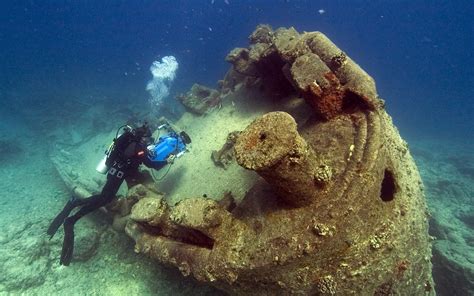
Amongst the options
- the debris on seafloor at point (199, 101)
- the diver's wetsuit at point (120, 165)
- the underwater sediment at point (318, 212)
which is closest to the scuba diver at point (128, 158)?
the diver's wetsuit at point (120, 165)

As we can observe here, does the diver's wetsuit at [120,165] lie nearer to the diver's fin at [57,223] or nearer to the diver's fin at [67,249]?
the diver's fin at [67,249]

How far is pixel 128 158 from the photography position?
6.54m

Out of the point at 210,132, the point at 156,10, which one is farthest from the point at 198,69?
the point at 156,10

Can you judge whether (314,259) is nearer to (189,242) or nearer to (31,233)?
(189,242)

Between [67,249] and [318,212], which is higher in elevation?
[318,212]

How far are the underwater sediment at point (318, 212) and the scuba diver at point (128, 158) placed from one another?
1.79 metres

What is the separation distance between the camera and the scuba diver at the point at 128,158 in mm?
6328

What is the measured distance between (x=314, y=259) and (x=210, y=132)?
480 cm

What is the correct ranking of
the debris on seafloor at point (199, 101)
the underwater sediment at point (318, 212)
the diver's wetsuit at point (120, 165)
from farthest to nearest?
the debris on seafloor at point (199, 101)
the diver's wetsuit at point (120, 165)
the underwater sediment at point (318, 212)

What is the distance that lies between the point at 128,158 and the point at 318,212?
A: 4445 millimetres

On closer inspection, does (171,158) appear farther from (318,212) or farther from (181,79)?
(181,79)

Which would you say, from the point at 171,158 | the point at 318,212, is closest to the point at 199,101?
the point at 171,158

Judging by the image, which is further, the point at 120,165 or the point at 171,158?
the point at 120,165

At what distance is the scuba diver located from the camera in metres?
6.33
